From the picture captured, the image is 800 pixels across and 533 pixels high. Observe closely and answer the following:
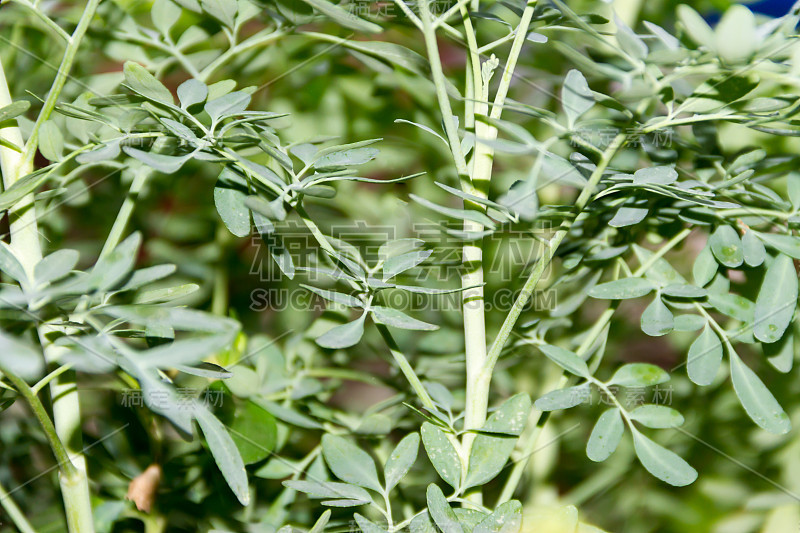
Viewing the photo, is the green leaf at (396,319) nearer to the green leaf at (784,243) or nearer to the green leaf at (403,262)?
the green leaf at (403,262)

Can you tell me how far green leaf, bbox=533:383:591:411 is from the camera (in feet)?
1.00

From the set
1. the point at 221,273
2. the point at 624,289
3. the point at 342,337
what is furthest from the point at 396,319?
the point at 221,273

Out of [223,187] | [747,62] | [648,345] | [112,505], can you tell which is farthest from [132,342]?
[648,345]

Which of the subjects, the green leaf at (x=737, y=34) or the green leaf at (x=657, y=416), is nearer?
the green leaf at (x=737, y=34)

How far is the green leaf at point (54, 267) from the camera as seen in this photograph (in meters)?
0.24

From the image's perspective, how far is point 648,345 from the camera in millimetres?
747

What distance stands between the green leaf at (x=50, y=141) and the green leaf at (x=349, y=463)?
219 millimetres

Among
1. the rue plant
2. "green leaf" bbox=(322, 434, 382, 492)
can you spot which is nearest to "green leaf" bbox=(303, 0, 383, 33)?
the rue plant

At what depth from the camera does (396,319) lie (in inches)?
11.3

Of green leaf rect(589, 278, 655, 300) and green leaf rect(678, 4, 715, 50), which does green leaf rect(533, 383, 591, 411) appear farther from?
green leaf rect(678, 4, 715, 50)

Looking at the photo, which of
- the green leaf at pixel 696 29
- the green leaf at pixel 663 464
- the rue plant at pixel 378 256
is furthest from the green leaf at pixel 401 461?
the green leaf at pixel 696 29

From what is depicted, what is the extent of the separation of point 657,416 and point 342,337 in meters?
0.18

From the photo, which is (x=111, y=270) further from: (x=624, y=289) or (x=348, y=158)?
(x=624, y=289)

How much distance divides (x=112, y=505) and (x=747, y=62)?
1.42 ft
